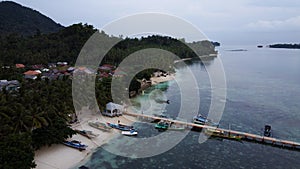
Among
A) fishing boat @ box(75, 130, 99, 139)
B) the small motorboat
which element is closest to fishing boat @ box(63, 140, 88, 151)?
fishing boat @ box(75, 130, 99, 139)

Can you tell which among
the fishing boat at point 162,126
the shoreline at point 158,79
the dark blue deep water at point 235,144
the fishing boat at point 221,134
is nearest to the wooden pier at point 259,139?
the fishing boat at point 221,134

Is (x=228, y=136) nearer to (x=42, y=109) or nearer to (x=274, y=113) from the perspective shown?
(x=274, y=113)

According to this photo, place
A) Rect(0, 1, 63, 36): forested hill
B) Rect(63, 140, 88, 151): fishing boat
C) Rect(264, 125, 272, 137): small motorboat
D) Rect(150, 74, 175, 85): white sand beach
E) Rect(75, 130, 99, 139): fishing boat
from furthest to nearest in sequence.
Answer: Rect(0, 1, 63, 36): forested hill
Rect(150, 74, 175, 85): white sand beach
Rect(264, 125, 272, 137): small motorboat
Rect(75, 130, 99, 139): fishing boat
Rect(63, 140, 88, 151): fishing boat

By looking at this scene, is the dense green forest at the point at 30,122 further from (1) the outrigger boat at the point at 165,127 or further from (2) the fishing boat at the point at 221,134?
(2) the fishing boat at the point at 221,134

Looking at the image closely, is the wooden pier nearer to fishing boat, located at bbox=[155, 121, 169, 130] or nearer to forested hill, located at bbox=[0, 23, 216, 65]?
fishing boat, located at bbox=[155, 121, 169, 130]

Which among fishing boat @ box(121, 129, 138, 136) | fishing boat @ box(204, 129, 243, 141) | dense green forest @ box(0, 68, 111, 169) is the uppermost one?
dense green forest @ box(0, 68, 111, 169)

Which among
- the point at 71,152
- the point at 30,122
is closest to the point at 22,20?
the point at 30,122

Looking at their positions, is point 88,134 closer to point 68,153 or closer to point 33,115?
point 68,153

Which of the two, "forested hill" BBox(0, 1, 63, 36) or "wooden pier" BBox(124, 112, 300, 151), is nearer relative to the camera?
"wooden pier" BBox(124, 112, 300, 151)

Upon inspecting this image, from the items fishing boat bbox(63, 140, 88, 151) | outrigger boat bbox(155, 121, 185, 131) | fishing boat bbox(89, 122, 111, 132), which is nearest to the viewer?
fishing boat bbox(63, 140, 88, 151)
